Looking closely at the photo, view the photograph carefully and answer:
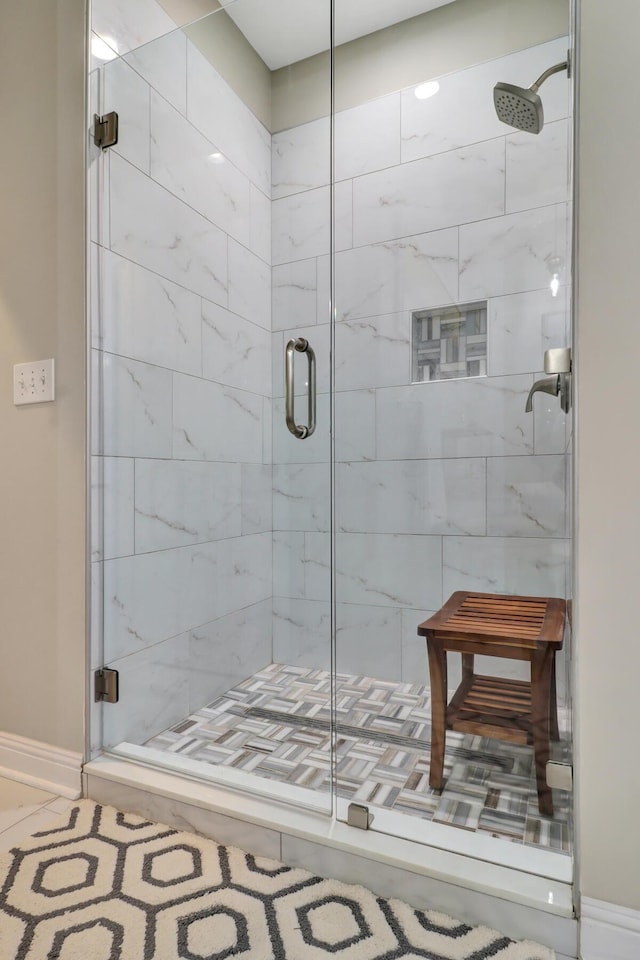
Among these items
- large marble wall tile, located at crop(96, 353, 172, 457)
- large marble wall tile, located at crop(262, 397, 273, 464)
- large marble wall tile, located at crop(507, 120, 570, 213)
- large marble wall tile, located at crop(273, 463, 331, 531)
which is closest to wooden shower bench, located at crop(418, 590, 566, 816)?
large marble wall tile, located at crop(273, 463, 331, 531)

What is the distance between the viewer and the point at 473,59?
1298mm

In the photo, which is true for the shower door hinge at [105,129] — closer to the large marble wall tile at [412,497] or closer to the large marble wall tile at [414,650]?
the large marble wall tile at [412,497]

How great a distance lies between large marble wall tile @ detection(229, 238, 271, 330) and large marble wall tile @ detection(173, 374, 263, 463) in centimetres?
Answer: 23

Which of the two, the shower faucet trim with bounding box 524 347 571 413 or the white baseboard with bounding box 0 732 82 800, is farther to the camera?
the white baseboard with bounding box 0 732 82 800

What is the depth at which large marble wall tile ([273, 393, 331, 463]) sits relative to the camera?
1.45 meters

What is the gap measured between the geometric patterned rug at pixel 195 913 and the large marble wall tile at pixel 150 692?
34 cm

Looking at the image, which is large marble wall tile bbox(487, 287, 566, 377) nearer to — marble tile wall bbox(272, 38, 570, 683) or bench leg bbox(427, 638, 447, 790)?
marble tile wall bbox(272, 38, 570, 683)

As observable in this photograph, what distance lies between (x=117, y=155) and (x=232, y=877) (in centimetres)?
191

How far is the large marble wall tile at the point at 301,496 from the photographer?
4.83 ft

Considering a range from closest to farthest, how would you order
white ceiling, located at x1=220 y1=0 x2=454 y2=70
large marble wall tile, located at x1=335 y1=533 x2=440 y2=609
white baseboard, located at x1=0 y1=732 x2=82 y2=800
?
large marble wall tile, located at x1=335 y1=533 x2=440 y2=609, white ceiling, located at x1=220 y1=0 x2=454 y2=70, white baseboard, located at x1=0 y1=732 x2=82 y2=800

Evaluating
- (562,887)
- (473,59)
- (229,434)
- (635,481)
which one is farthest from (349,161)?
(562,887)

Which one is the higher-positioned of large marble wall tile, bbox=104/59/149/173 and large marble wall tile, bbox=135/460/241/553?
large marble wall tile, bbox=104/59/149/173

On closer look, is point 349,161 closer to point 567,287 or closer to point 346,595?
point 567,287

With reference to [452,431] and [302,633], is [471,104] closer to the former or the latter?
[452,431]
